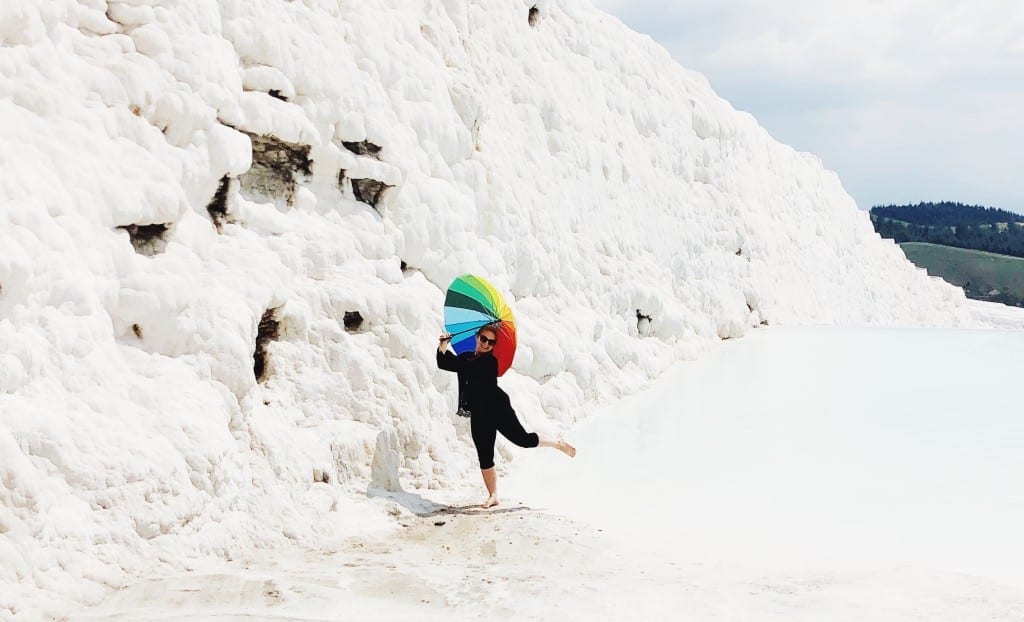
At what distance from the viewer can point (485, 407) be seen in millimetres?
5363

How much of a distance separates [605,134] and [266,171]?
22.5ft

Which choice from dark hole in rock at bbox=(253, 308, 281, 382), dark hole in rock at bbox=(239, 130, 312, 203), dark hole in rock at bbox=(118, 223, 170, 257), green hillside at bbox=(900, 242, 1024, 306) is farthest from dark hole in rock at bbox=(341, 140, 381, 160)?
green hillside at bbox=(900, 242, 1024, 306)

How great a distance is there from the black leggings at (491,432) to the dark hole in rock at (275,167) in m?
2.14

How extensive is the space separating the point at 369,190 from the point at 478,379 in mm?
2081

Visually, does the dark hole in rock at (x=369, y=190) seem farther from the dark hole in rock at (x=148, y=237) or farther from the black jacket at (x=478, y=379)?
the dark hole in rock at (x=148, y=237)

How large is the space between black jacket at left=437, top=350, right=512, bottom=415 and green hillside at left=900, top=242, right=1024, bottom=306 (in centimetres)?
7933

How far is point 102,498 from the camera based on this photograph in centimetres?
366

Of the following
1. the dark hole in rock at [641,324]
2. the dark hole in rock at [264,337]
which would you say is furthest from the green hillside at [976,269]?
the dark hole in rock at [264,337]

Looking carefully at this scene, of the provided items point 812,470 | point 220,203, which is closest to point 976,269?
point 812,470

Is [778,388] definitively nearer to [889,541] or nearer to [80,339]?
[889,541]

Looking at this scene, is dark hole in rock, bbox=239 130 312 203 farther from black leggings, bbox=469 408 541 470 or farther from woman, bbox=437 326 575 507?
black leggings, bbox=469 408 541 470

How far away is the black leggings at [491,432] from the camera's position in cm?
534

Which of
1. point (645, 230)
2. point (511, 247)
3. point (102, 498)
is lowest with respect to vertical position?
point (102, 498)

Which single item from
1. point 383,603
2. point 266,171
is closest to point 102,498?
point 383,603
